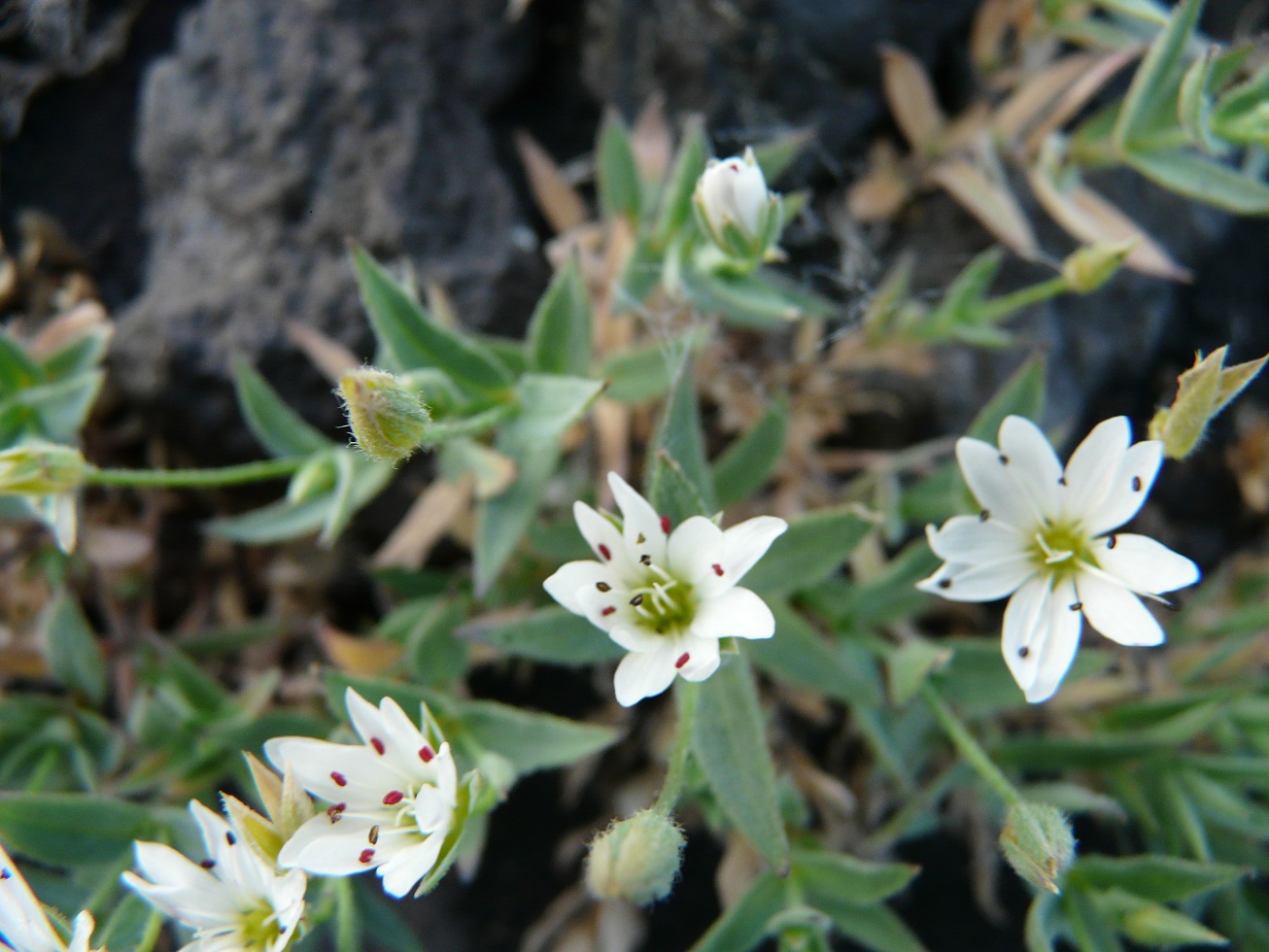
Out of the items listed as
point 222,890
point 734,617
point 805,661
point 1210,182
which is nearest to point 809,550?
point 805,661

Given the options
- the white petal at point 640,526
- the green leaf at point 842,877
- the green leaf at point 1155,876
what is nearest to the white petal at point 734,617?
the white petal at point 640,526

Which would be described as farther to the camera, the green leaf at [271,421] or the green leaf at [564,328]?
the green leaf at [271,421]

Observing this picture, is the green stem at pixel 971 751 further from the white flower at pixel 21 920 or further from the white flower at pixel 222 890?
the white flower at pixel 21 920

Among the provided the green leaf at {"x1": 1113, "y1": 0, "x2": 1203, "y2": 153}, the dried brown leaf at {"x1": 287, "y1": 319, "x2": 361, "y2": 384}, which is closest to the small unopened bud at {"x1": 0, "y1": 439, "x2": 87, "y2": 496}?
the dried brown leaf at {"x1": 287, "y1": 319, "x2": 361, "y2": 384}

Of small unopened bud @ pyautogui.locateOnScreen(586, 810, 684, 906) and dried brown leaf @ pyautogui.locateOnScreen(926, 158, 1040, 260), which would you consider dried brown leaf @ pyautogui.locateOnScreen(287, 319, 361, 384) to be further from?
dried brown leaf @ pyautogui.locateOnScreen(926, 158, 1040, 260)

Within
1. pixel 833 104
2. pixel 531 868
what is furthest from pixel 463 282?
pixel 531 868
